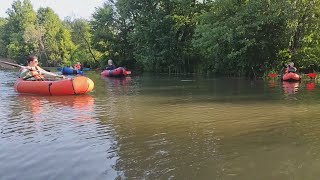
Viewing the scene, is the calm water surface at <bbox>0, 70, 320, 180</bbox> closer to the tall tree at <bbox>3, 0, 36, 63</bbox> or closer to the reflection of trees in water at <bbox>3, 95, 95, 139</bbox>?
the reflection of trees in water at <bbox>3, 95, 95, 139</bbox>

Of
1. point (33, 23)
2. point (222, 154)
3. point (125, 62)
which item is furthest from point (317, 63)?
point (33, 23)

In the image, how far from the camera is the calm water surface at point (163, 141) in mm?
5027

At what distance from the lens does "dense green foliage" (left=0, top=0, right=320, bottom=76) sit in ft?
73.6

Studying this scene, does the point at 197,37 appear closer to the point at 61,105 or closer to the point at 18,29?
the point at 61,105

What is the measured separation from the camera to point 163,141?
21.9 ft

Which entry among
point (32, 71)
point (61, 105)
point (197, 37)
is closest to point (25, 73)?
point (32, 71)

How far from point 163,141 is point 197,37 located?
2365 centimetres

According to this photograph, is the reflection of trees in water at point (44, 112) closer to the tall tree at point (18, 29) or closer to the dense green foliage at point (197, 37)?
the dense green foliage at point (197, 37)

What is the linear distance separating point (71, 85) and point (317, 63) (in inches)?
598

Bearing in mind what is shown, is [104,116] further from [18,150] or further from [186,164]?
[186,164]

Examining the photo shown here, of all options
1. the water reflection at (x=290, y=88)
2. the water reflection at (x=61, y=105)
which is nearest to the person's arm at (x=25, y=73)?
the water reflection at (x=61, y=105)

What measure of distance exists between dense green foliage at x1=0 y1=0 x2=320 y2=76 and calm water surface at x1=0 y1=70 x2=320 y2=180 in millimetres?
12048

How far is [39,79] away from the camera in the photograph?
51.1 feet

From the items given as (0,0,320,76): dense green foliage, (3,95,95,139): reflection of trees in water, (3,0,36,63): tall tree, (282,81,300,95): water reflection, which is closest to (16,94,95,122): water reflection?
(3,95,95,139): reflection of trees in water
